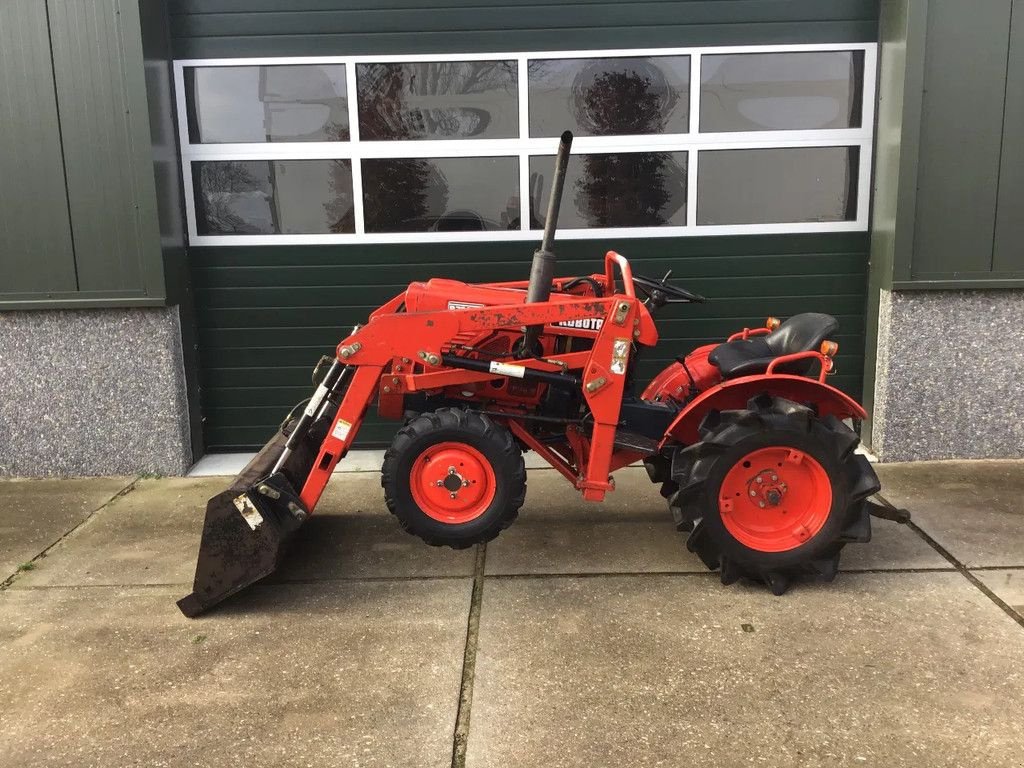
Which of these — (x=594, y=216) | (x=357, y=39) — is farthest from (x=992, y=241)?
(x=357, y=39)

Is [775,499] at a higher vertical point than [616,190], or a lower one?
lower

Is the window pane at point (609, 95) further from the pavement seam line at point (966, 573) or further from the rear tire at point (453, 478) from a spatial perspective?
the pavement seam line at point (966, 573)

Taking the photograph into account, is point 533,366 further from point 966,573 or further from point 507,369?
point 966,573

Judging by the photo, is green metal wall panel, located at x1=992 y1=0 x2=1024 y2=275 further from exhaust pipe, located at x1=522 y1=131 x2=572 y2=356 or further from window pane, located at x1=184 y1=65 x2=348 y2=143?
window pane, located at x1=184 y1=65 x2=348 y2=143

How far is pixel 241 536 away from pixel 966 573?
2.97m

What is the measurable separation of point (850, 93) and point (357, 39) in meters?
3.05

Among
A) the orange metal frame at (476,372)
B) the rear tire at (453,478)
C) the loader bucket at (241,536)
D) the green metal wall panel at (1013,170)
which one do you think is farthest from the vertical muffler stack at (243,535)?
the green metal wall panel at (1013,170)

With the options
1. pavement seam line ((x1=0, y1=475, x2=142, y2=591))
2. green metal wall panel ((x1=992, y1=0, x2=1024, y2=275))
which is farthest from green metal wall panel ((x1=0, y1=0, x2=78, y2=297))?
green metal wall panel ((x1=992, y1=0, x2=1024, y2=275))

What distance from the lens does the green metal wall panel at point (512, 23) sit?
15.8ft

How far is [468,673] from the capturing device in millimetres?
2680

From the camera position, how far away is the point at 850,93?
4926 millimetres

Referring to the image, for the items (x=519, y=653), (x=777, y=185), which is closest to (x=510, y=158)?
(x=777, y=185)

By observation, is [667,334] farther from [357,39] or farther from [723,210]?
[357,39]

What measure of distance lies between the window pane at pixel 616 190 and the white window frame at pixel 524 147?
0.14 feet
